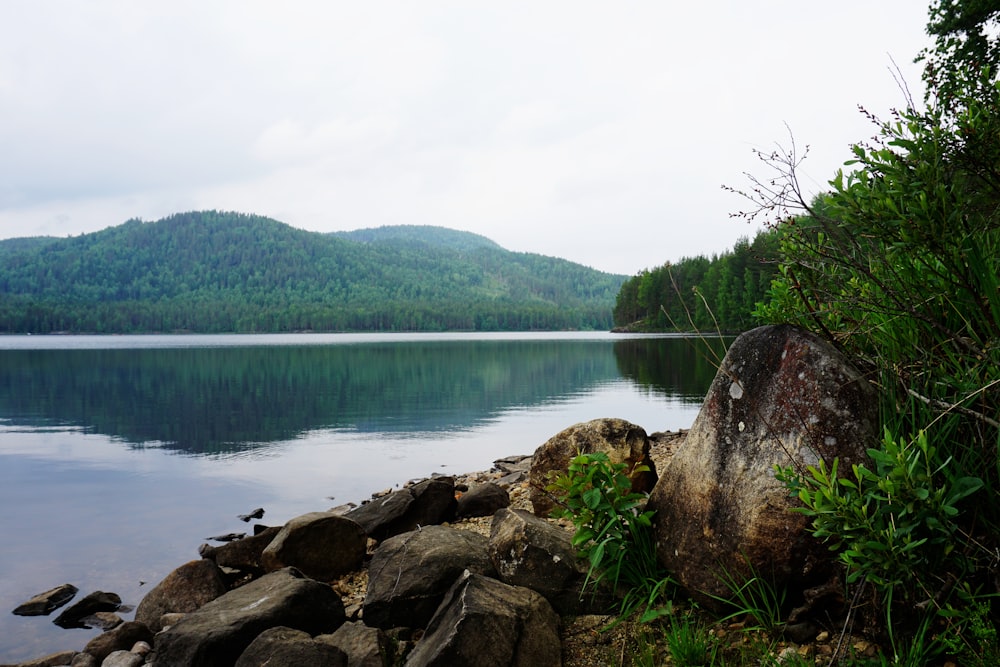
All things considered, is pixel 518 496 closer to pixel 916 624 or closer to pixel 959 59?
pixel 916 624

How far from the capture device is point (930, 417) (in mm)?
4582

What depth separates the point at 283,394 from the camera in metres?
40.7

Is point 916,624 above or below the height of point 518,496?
above

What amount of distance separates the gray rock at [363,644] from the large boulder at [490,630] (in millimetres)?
355

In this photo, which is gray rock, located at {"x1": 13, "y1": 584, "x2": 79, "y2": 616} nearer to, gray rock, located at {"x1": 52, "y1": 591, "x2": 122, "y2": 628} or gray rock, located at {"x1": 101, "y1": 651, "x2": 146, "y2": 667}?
gray rock, located at {"x1": 52, "y1": 591, "x2": 122, "y2": 628}

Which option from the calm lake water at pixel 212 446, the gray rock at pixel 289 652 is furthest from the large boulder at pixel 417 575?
the calm lake water at pixel 212 446

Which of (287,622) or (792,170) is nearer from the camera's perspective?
(792,170)

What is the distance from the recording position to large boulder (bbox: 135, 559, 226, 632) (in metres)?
8.91

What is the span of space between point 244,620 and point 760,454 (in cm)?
516

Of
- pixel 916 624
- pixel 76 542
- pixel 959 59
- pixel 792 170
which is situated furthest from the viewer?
pixel 959 59

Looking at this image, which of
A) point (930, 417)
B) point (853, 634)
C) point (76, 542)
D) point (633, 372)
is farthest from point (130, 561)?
point (633, 372)

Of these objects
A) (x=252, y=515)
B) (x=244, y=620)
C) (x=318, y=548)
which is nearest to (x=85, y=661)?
(x=318, y=548)

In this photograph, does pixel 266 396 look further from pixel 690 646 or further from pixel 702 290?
pixel 702 290

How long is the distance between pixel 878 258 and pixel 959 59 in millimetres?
22704
